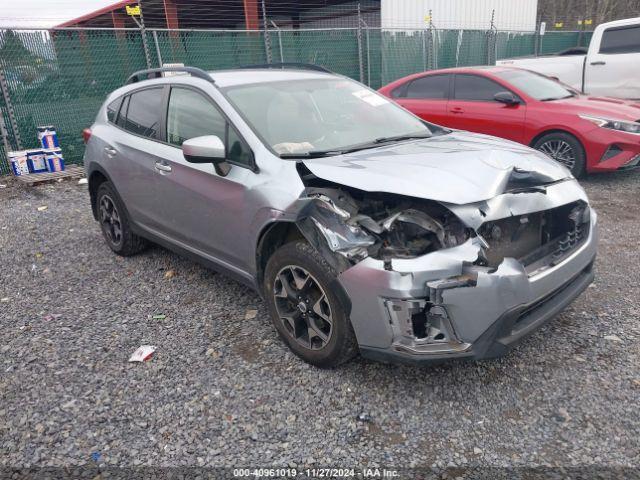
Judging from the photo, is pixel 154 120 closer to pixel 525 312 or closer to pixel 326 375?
pixel 326 375

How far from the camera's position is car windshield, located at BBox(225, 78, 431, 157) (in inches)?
132

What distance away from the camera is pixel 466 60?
14.9 metres

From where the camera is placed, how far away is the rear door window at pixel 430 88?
7.95 meters

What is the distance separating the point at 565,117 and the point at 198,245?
5358 millimetres

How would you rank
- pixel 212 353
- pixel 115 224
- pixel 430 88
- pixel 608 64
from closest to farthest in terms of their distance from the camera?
pixel 212 353, pixel 115 224, pixel 430 88, pixel 608 64

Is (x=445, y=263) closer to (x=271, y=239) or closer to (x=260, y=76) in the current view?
(x=271, y=239)

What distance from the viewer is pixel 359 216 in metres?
2.79

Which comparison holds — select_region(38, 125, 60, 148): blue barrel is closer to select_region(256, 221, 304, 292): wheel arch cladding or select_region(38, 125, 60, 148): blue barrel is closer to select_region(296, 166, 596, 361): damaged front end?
select_region(256, 221, 304, 292): wheel arch cladding

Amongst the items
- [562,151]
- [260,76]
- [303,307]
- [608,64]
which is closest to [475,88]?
[562,151]

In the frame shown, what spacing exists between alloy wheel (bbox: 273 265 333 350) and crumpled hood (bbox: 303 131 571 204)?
611 millimetres

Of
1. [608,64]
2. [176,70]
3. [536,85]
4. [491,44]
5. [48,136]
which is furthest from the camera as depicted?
[491,44]

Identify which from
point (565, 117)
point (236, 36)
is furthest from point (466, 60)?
point (565, 117)

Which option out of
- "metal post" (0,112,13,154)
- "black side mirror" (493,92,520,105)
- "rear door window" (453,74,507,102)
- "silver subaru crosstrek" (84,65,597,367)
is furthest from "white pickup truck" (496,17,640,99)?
"metal post" (0,112,13,154)

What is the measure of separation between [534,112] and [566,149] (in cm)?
66
